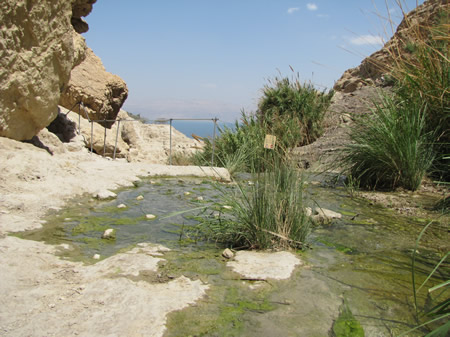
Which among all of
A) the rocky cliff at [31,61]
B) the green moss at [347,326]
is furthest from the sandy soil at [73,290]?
the rocky cliff at [31,61]

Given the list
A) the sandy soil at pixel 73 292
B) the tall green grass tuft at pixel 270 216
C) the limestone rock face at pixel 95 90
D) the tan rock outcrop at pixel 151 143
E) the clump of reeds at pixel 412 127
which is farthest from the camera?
the tan rock outcrop at pixel 151 143

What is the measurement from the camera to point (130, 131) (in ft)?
34.2

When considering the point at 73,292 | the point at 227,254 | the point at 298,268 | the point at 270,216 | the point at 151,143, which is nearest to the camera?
the point at 73,292

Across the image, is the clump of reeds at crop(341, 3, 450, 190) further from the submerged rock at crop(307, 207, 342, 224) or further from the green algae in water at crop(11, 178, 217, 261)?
the green algae in water at crop(11, 178, 217, 261)

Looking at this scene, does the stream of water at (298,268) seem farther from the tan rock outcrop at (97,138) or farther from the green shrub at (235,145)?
the tan rock outcrop at (97,138)

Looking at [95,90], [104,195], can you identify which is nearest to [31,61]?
[104,195]

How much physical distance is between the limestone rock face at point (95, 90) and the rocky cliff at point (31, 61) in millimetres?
3252

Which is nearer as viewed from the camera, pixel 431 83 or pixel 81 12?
pixel 431 83

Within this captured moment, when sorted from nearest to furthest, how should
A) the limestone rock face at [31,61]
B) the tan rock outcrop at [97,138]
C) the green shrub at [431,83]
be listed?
the green shrub at [431,83]
the limestone rock face at [31,61]
the tan rock outcrop at [97,138]

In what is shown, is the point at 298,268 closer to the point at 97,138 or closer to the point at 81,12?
the point at 81,12

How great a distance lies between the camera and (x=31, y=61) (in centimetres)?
486

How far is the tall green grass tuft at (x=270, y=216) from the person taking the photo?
106 inches

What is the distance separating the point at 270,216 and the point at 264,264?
0.43 m

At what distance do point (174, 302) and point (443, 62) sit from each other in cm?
371
